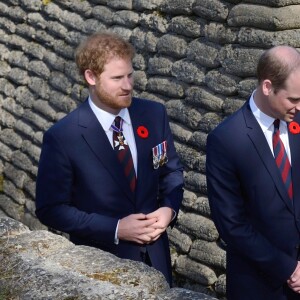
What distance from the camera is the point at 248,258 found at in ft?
12.9

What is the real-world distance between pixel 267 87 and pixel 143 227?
84cm

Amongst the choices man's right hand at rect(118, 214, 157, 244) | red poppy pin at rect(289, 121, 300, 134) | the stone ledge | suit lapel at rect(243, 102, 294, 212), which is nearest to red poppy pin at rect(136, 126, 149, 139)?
man's right hand at rect(118, 214, 157, 244)

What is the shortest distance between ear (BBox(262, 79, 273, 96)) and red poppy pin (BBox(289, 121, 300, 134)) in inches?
9.7

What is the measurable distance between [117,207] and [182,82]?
1.75 meters

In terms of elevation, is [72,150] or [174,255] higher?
[72,150]

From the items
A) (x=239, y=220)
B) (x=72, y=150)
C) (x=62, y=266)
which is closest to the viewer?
(x=62, y=266)

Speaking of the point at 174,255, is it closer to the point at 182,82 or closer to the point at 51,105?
the point at 182,82

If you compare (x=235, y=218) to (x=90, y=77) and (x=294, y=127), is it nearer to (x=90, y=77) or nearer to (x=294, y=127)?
(x=294, y=127)

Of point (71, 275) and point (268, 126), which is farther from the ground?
point (268, 126)

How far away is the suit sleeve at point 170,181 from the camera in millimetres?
4379

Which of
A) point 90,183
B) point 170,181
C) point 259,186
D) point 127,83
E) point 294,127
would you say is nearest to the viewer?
point 259,186

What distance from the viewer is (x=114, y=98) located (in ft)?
13.6

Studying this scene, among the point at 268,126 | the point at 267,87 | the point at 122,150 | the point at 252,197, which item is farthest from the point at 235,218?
the point at 122,150

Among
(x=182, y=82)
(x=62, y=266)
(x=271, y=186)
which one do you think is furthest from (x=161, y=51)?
(x=62, y=266)
